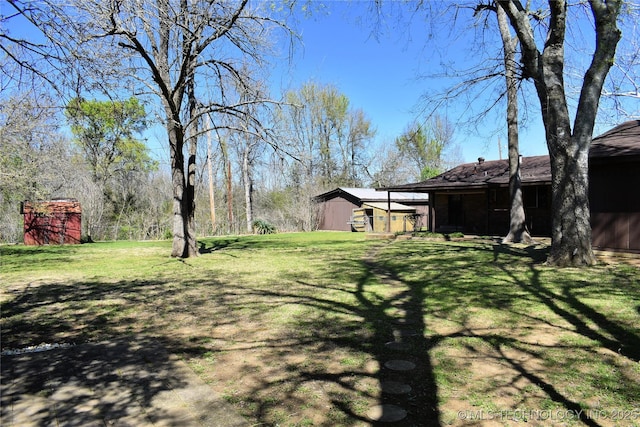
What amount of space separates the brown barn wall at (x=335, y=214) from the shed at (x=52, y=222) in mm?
17687

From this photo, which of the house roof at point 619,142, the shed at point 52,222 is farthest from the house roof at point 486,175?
the shed at point 52,222

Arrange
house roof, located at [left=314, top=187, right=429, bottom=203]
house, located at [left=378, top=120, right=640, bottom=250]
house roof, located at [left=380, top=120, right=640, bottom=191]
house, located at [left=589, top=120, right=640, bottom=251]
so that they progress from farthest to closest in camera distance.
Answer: house roof, located at [left=314, top=187, right=429, bottom=203] → house roof, located at [left=380, top=120, right=640, bottom=191] → house, located at [left=378, top=120, right=640, bottom=250] → house, located at [left=589, top=120, right=640, bottom=251]

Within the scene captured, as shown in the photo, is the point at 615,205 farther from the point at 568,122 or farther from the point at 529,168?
the point at 529,168

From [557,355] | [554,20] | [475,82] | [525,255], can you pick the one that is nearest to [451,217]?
[525,255]

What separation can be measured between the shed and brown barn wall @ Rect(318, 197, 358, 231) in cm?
1769

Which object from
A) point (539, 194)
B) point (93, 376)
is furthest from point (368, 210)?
point (93, 376)

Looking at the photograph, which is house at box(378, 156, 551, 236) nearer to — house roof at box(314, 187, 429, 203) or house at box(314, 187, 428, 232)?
house at box(314, 187, 428, 232)

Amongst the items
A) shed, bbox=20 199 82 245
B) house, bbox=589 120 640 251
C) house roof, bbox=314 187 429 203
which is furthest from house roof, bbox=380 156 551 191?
shed, bbox=20 199 82 245

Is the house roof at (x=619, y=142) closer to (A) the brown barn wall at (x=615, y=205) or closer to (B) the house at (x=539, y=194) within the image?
(B) the house at (x=539, y=194)

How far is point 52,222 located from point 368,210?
60.4 ft

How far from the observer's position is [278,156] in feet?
36.8

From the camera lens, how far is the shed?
17.2 meters

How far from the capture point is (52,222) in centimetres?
1772

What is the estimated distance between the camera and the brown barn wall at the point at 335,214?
100ft
